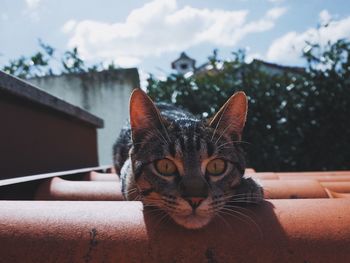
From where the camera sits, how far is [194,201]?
1.24 metres

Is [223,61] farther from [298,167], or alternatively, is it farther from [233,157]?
[233,157]

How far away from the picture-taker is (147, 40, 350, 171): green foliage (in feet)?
19.5

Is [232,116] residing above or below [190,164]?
above

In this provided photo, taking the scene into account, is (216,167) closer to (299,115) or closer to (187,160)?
(187,160)

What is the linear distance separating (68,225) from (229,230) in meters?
0.47

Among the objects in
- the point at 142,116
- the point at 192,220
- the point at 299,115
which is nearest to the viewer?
the point at 192,220

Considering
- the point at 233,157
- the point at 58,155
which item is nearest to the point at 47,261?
the point at 233,157

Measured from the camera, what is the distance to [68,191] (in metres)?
1.89

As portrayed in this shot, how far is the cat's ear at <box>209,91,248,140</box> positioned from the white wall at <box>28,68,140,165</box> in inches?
182

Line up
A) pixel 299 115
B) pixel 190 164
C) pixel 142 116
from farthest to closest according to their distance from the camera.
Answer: pixel 299 115 < pixel 142 116 < pixel 190 164

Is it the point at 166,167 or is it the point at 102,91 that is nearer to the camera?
the point at 166,167

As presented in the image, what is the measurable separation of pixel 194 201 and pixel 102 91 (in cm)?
543

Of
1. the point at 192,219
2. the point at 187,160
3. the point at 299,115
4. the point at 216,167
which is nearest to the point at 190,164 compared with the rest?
the point at 187,160

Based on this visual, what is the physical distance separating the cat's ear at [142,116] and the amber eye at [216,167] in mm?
278
